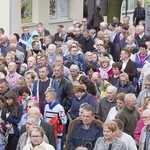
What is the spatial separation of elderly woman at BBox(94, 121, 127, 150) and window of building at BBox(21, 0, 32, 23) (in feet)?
61.5

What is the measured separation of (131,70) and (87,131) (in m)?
6.02

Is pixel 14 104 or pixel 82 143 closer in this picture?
pixel 82 143

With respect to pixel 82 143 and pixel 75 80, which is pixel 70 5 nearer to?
pixel 75 80

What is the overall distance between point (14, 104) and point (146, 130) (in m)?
2.95

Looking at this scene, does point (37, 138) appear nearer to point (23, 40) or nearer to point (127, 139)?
point (127, 139)

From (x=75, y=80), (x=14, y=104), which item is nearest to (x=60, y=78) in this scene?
(x=75, y=80)

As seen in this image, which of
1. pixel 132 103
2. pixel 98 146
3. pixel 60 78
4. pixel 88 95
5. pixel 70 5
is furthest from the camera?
pixel 70 5

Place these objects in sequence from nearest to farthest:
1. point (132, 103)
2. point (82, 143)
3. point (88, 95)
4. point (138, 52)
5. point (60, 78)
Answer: point (82, 143), point (132, 103), point (88, 95), point (60, 78), point (138, 52)

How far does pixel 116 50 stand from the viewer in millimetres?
22219

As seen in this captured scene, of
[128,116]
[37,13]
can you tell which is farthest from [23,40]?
[128,116]

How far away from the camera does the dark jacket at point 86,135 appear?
12000 millimetres

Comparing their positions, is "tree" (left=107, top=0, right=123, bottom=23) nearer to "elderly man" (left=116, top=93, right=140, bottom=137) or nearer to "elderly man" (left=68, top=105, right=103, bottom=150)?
"elderly man" (left=116, top=93, right=140, bottom=137)

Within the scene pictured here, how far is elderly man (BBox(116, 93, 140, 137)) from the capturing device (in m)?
13.1

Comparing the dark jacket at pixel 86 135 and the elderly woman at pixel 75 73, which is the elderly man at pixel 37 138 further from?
the elderly woman at pixel 75 73
